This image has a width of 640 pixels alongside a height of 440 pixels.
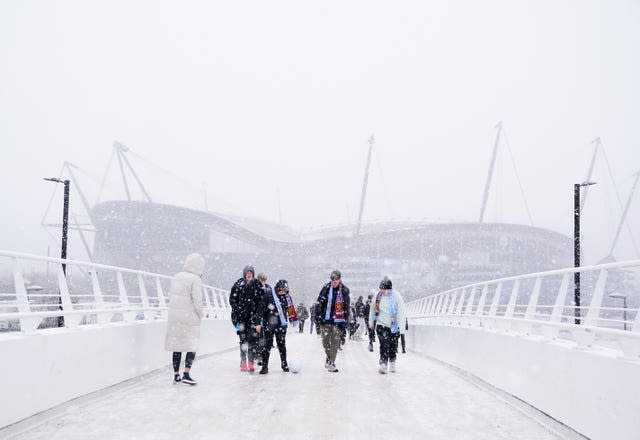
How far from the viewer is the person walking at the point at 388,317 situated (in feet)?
35.8

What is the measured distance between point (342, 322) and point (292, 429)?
536cm

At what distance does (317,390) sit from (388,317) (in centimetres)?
298

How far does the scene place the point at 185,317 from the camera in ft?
28.4

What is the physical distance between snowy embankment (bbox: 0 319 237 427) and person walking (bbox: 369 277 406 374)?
3713mm

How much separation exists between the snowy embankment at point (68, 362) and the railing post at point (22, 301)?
0.11 metres

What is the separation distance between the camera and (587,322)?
20.4 ft

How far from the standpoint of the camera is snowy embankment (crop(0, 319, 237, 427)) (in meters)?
5.77

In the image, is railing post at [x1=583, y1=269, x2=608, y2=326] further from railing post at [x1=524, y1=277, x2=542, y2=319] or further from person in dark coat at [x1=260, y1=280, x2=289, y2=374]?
person in dark coat at [x1=260, y1=280, x2=289, y2=374]

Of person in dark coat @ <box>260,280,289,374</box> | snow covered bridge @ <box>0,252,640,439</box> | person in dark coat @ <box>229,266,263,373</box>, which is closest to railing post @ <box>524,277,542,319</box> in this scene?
snow covered bridge @ <box>0,252,640,439</box>

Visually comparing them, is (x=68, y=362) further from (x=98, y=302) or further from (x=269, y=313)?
(x=269, y=313)

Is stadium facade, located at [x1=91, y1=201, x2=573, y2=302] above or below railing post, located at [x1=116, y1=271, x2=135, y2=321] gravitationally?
above

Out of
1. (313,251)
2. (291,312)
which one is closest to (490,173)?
(313,251)


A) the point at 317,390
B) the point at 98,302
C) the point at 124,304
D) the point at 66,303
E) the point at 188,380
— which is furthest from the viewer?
the point at 124,304

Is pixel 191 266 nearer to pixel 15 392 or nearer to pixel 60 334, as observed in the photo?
pixel 60 334
